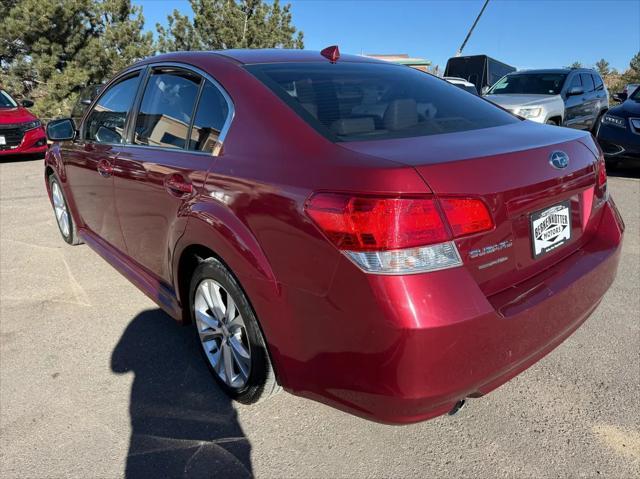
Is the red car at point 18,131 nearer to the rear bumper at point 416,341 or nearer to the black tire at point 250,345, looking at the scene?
the black tire at point 250,345

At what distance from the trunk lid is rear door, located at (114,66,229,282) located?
87 cm

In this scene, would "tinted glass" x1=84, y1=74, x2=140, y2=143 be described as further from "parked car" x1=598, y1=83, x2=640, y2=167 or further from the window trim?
"parked car" x1=598, y1=83, x2=640, y2=167

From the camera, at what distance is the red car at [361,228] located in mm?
1619

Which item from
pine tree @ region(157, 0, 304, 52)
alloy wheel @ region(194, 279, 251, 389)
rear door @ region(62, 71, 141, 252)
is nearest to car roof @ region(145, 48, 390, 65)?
rear door @ region(62, 71, 141, 252)

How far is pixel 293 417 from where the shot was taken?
240 centimetres

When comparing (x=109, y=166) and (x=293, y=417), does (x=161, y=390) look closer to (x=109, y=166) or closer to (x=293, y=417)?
(x=293, y=417)

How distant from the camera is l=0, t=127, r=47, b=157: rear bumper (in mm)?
10420

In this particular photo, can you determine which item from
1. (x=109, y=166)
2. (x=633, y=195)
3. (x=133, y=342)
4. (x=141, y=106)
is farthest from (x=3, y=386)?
(x=633, y=195)

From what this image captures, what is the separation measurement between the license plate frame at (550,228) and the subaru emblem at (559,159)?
0.52 ft

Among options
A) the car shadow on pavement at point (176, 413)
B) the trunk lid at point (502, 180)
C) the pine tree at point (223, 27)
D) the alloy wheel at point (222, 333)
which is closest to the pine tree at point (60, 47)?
the pine tree at point (223, 27)

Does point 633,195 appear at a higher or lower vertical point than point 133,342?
lower

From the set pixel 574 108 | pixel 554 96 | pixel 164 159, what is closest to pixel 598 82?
pixel 574 108

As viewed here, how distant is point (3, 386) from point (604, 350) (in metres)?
3.39

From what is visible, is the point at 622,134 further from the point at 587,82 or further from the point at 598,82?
the point at 598,82
